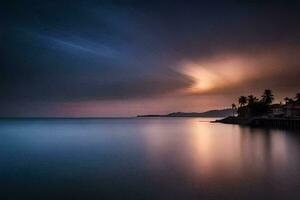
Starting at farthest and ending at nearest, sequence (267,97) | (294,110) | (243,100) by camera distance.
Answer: (243,100) → (267,97) → (294,110)

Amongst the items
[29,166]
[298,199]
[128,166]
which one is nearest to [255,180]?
[298,199]

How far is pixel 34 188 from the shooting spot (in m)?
Result: 18.4

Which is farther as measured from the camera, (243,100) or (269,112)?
(243,100)

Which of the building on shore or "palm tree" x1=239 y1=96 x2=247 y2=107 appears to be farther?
"palm tree" x1=239 y1=96 x2=247 y2=107

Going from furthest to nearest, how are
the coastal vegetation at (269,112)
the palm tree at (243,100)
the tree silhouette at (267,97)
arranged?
the palm tree at (243,100) → the tree silhouette at (267,97) → the coastal vegetation at (269,112)

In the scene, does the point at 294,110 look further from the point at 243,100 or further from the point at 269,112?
the point at 243,100

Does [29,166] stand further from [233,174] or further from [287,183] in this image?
[287,183]

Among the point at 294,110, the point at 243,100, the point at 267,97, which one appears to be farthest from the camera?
the point at 243,100

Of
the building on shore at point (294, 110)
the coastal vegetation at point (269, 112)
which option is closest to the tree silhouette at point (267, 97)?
the coastal vegetation at point (269, 112)

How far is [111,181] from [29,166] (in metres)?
11.3

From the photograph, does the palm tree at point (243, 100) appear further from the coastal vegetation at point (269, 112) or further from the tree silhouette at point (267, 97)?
the tree silhouette at point (267, 97)

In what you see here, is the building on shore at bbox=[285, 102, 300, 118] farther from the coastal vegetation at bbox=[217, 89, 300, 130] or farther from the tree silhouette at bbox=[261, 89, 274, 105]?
the tree silhouette at bbox=[261, 89, 274, 105]

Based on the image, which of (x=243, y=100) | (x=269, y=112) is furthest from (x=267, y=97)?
(x=243, y=100)

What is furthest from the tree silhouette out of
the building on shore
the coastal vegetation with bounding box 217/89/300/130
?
the building on shore
